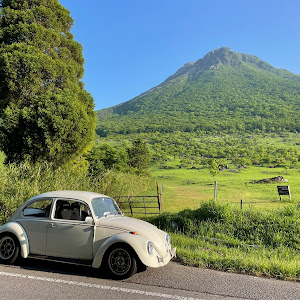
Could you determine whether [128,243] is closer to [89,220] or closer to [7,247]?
[89,220]

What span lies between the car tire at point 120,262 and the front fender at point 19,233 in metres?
1.77

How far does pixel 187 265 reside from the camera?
19.2 ft

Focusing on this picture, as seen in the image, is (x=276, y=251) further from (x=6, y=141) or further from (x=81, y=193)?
(x=6, y=141)

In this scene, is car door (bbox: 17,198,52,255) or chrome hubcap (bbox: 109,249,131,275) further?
car door (bbox: 17,198,52,255)

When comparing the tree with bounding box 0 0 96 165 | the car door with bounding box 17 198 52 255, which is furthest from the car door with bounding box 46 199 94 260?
the tree with bounding box 0 0 96 165

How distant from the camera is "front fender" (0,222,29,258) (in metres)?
5.44

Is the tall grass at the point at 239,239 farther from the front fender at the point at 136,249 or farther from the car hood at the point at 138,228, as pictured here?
the front fender at the point at 136,249

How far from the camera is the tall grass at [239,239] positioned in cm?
565

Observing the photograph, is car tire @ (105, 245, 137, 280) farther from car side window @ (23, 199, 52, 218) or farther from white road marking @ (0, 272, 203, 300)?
car side window @ (23, 199, 52, 218)

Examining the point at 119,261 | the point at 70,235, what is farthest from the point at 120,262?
the point at 70,235

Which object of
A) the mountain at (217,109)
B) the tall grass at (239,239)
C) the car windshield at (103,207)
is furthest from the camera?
the mountain at (217,109)

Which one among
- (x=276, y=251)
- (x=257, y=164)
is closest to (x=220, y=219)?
(x=276, y=251)

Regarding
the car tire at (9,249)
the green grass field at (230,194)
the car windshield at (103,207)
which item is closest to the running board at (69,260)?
the car tire at (9,249)

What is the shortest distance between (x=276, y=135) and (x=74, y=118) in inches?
5342
